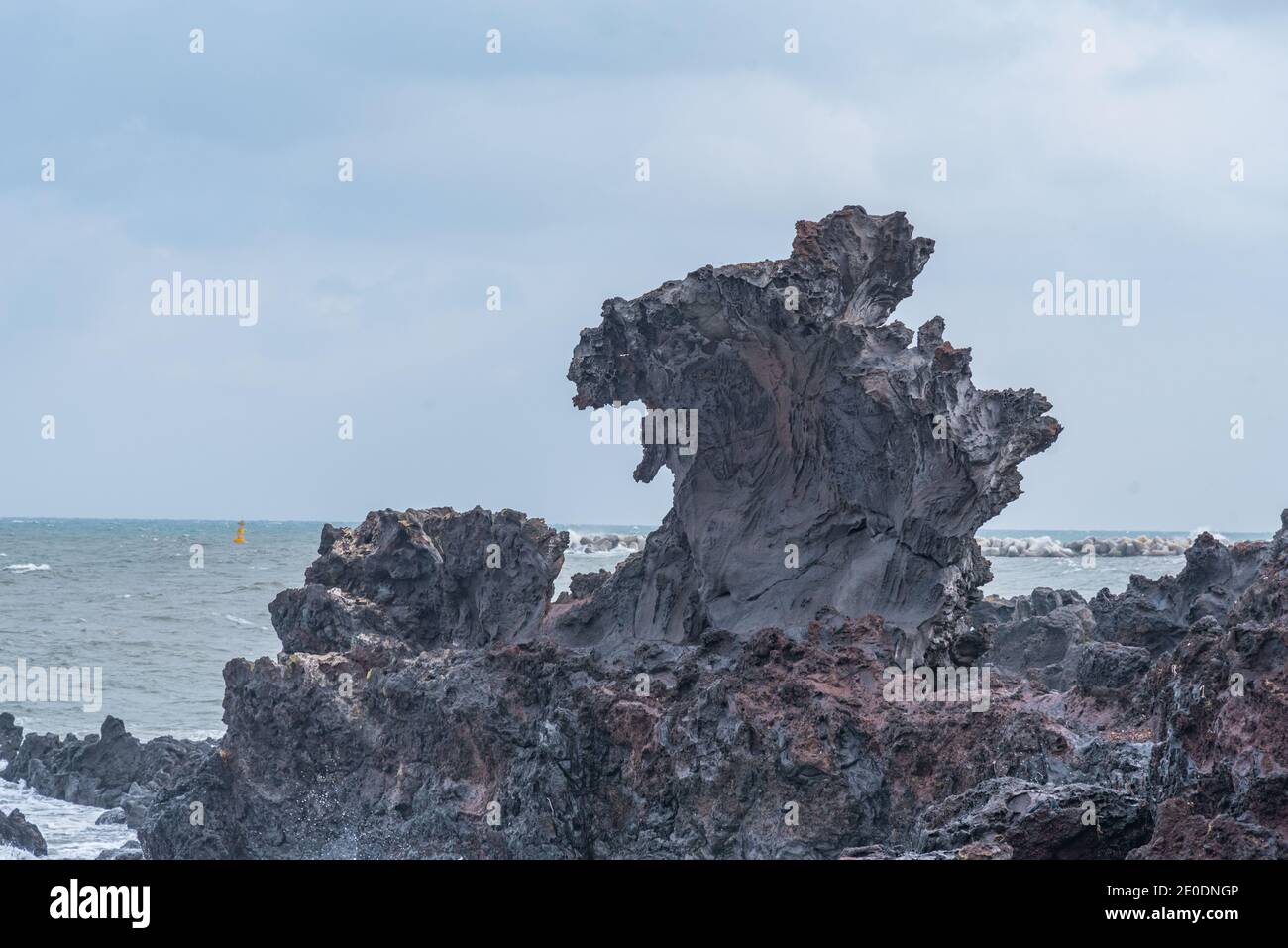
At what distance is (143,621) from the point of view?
4425 centimetres

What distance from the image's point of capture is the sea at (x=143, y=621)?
2811 centimetres

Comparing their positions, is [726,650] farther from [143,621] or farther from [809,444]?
[143,621]

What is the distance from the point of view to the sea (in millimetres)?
28109

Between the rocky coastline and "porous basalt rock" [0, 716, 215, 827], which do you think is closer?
the rocky coastline

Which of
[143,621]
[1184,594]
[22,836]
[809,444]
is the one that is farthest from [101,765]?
[143,621]

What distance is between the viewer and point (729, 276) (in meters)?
14.0

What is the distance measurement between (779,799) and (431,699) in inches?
171

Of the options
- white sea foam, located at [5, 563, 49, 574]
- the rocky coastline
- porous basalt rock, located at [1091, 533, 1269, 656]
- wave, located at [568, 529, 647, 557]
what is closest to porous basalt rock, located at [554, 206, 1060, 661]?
the rocky coastline

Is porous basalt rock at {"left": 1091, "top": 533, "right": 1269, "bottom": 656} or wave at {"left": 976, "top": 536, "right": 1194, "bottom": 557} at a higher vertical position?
porous basalt rock at {"left": 1091, "top": 533, "right": 1269, "bottom": 656}

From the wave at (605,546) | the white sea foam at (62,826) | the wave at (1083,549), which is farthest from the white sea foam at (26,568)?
the wave at (1083,549)

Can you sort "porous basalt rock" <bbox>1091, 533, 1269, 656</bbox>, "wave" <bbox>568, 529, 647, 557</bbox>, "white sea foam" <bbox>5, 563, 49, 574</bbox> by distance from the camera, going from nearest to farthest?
"porous basalt rock" <bbox>1091, 533, 1269, 656</bbox> → "white sea foam" <bbox>5, 563, 49, 574</bbox> → "wave" <bbox>568, 529, 647, 557</bbox>

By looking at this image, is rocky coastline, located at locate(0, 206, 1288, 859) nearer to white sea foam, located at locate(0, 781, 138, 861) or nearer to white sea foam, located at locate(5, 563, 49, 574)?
white sea foam, located at locate(0, 781, 138, 861)
